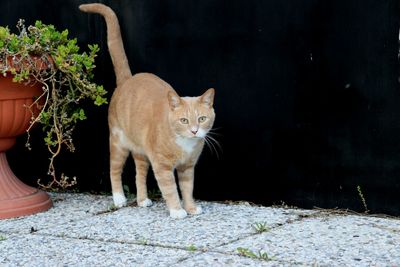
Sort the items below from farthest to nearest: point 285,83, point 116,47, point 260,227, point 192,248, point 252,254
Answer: point 116,47
point 285,83
point 260,227
point 192,248
point 252,254

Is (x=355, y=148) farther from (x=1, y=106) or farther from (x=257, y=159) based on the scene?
(x=1, y=106)

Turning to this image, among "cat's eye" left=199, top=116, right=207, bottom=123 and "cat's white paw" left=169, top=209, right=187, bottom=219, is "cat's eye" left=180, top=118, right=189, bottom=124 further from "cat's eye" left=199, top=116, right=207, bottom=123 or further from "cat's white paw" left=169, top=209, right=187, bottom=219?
"cat's white paw" left=169, top=209, right=187, bottom=219

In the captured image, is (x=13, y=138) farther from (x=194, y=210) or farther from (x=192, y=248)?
(x=192, y=248)

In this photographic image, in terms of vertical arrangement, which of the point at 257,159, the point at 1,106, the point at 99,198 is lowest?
the point at 99,198

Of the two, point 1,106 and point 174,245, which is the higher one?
point 1,106

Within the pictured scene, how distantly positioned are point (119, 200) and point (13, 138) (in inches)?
33.4

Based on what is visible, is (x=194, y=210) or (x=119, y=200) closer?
(x=194, y=210)

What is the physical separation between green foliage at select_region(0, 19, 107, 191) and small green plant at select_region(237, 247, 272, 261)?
1689 millimetres

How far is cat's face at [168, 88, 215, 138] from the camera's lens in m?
4.49

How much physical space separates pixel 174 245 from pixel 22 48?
1689 millimetres

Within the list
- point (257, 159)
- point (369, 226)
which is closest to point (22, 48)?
point (257, 159)

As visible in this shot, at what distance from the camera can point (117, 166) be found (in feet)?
16.8

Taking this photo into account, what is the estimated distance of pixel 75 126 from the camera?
18.2 ft

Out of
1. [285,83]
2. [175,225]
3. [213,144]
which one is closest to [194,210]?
[175,225]
